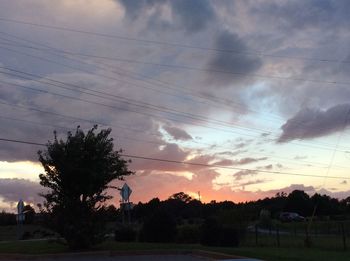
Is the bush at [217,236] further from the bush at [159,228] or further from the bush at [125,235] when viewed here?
the bush at [125,235]

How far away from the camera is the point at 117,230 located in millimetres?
35000

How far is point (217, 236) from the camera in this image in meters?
28.7

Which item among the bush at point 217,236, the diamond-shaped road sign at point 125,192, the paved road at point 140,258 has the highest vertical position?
the diamond-shaped road sign at point 125,192

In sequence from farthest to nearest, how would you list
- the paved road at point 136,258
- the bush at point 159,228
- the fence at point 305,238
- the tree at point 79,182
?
the bush at point 159,228 → the fence at point 305,238 → the tree at point 79,182 → the paved road at point 136,258

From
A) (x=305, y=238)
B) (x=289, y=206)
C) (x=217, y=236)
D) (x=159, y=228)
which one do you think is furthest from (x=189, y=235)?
(x=289, y=206)

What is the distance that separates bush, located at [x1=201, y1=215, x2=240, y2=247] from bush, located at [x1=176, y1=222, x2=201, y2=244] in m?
Result: 3.64

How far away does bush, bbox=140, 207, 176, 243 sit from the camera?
32.0 m

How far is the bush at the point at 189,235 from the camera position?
32.9 metres

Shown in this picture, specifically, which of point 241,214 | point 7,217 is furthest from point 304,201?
point 241,214

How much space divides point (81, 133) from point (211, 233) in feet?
28.7

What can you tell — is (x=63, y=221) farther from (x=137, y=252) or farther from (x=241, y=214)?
(x=241, y=214)

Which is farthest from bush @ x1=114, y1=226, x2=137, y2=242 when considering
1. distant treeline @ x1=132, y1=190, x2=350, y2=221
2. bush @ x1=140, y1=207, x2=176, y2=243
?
distant treeline @ x1=132, y1=190, x2=350, y2=221

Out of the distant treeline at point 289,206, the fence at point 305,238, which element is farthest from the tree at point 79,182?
the distant treeline at point 289,206

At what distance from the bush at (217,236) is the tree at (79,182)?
5963 mm
